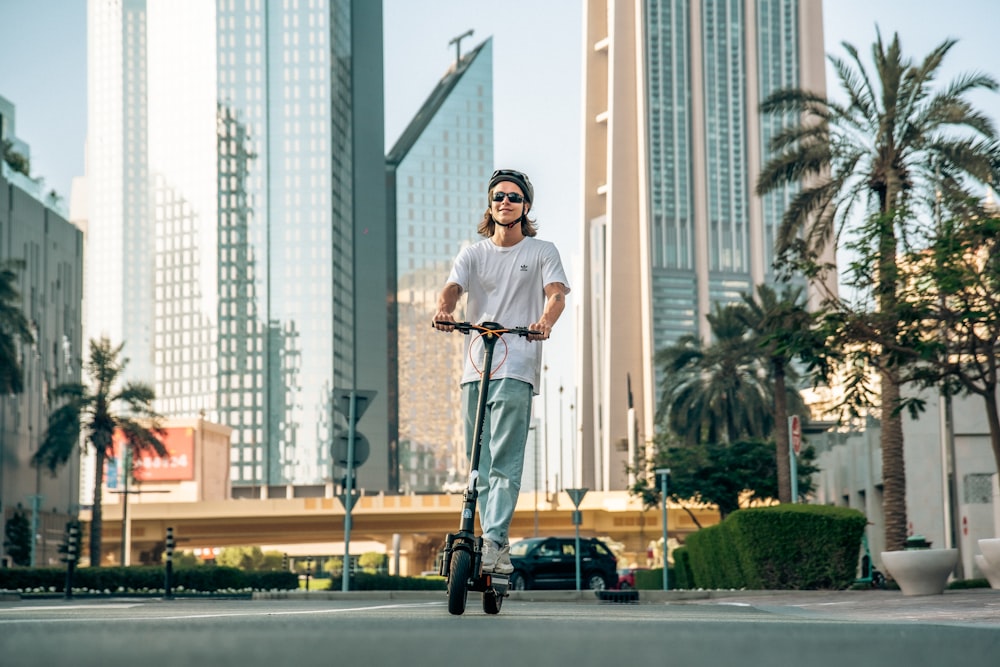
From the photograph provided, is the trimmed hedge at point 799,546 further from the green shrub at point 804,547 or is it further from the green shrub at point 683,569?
the green shrub at point 683,569

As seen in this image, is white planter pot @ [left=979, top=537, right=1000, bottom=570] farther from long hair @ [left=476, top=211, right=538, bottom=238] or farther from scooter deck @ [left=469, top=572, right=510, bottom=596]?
scooter deck @ [left=469, top=572, right=510, bottom=596]

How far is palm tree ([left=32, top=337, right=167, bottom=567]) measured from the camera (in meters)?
61.0

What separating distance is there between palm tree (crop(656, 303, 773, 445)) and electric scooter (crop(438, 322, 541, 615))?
48.0 m

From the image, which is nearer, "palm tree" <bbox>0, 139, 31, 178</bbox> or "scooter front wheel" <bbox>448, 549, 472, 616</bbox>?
"scooter front wheel" <bbox>448, 549, 472, 616</bbox>

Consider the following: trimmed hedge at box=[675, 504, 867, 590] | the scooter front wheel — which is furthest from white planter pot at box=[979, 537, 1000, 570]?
the scooter front wheel

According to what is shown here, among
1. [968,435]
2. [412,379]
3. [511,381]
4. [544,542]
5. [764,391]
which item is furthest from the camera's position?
[412,379]

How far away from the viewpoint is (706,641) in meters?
3.73

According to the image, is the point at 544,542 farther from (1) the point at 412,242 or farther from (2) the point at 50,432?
(1) the point at 412,242

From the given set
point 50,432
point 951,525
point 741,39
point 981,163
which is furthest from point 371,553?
point 741,39

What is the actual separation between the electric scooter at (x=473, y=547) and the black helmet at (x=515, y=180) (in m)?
0.87

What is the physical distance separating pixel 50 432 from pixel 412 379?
128 m

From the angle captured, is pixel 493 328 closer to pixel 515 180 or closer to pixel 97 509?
pixel 515 180

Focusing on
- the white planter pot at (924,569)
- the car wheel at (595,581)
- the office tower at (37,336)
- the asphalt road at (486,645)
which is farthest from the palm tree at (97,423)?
the asphalt road at (486,645)

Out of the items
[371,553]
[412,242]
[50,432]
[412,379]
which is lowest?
[371,553]
